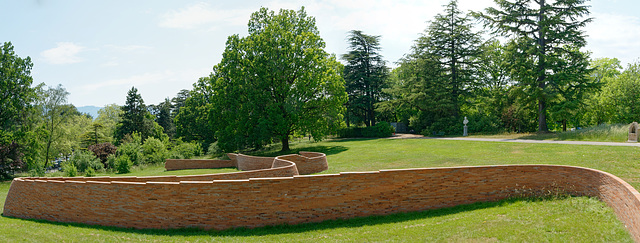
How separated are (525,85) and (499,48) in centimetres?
2728

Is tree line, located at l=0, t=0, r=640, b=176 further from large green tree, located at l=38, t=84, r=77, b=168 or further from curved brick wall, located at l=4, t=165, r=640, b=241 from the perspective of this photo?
curved brick wall, located at l=4, t=165, r=640, b=241

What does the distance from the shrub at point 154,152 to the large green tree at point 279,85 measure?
7785mm

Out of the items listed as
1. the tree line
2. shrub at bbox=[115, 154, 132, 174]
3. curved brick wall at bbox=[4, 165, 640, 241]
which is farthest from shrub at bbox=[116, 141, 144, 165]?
curved brick wall at bbox=[4, 165, 640, 241]

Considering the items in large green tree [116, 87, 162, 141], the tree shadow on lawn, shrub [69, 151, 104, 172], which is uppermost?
large green tree [116, 87, 162, 141]

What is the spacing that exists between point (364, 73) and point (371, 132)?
894 centimetres

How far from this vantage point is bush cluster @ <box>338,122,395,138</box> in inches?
1576

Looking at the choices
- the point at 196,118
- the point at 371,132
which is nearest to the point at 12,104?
the point at 196,118

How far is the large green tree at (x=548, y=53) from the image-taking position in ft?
91.8

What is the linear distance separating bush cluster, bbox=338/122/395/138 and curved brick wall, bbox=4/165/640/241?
29357mm

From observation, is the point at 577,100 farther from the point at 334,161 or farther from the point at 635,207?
the point at 635,207

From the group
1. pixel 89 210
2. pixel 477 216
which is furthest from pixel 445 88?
pixel 89 210

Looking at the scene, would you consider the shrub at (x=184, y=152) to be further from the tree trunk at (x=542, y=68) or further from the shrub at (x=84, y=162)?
the tree trunk at (x=542, y=68)

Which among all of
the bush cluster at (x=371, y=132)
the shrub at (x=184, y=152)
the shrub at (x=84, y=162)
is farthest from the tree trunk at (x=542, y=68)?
the shrub at (x=84, y=162)

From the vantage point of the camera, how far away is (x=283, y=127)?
29.7 m
